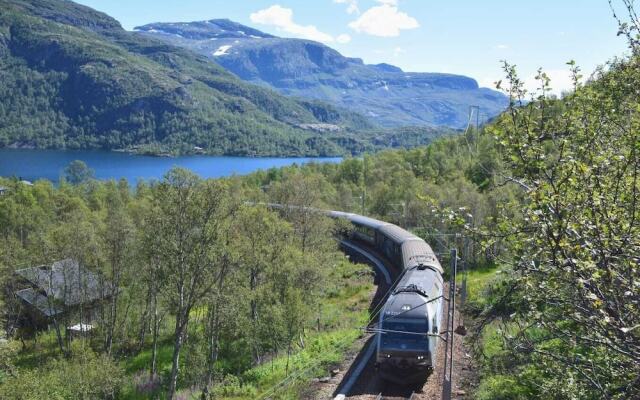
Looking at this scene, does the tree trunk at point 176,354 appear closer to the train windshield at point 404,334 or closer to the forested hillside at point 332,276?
the forested hillside at point 332,276

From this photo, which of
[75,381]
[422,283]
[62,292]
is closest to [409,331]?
[422,283]

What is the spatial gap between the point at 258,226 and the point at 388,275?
13.3 m

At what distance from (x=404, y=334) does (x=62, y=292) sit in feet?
93.5

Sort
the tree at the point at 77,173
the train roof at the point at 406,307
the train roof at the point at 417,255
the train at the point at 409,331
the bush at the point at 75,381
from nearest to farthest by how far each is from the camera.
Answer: the train at the point at 409,331 → the train roof at the point at 406,307 → the bush at the point at 75,381 → the train roof at the point at 417,255 → the tree at the point at 77,173

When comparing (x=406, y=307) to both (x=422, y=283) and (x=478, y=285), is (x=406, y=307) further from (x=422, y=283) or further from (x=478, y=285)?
(x=478, y=285)

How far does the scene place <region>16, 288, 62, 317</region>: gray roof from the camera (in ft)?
124

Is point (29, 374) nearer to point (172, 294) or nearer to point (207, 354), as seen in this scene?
point (172, 294)

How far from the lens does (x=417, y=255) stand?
30.1 meters

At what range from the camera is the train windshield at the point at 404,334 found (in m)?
18.9

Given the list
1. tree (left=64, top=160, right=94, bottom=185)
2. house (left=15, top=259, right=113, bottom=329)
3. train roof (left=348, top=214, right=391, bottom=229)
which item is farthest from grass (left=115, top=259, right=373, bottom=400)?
tree (left=64, top=160, right=94, bottom=185)

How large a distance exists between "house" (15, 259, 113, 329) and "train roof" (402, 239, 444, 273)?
21.7 meters

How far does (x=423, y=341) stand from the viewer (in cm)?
1897

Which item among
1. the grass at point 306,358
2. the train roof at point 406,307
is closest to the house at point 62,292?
the grass at point 306,358

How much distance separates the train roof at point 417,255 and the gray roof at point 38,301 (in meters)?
26.1
